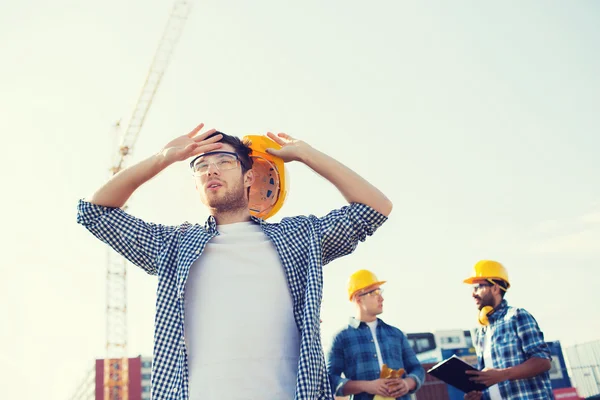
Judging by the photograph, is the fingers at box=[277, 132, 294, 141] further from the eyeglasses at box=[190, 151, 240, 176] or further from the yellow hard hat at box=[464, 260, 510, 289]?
the yellow hard hat at box=[464, 260, 510, 289]

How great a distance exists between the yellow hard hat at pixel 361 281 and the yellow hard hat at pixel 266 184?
3382 millimetres

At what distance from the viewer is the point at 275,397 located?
2494mm

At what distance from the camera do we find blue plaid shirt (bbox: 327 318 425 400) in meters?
5.66

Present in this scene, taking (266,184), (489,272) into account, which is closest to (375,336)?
(489,272)

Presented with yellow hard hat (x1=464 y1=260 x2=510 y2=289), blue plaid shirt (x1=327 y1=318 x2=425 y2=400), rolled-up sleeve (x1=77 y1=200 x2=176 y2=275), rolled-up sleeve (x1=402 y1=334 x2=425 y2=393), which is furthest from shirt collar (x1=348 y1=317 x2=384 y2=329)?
rolled-up sleeve (x1=77 y1=200 x2=176 y2=275)

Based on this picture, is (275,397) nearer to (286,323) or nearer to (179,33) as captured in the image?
(286,323)

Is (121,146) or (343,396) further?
(121,146)

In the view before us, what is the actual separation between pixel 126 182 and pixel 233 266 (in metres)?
0.73

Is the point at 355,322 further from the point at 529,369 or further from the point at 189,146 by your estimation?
the point at 189,146

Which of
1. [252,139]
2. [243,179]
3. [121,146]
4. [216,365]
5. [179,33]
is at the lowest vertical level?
[216,365]

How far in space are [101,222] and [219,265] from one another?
2.15 feet

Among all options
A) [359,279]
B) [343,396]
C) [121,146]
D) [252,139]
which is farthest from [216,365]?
[121,146]

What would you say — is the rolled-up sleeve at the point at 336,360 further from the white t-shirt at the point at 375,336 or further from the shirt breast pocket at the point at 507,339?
the shirt breast pocket at the point at 507,339

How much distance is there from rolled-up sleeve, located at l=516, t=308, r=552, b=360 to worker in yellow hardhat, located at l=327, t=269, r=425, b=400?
1.00 metres
